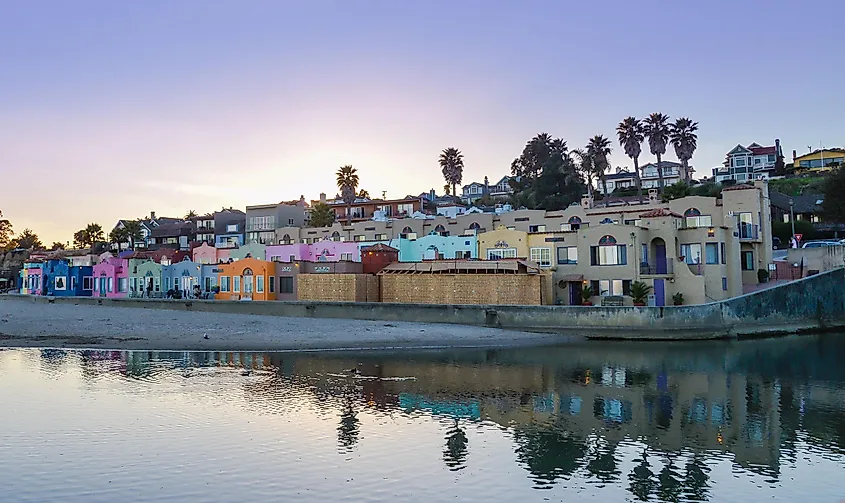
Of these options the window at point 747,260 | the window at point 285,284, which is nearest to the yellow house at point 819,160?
the window at point 747,260

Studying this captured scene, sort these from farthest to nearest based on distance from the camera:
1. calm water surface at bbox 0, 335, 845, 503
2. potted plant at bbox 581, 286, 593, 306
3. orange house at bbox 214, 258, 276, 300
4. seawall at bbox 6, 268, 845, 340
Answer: orange house at bbox 214, 258, 276, 300
potted plant at bbox 581, 286, 593, 306
seawall at bbox 6, 268, 845, 340
calm water surface at bbox 0, 335, 845, 503

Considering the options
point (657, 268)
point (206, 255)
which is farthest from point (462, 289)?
point (206, 255)

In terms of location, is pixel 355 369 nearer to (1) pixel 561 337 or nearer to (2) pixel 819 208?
(1) pixel 561 337

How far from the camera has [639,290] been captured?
54250mm

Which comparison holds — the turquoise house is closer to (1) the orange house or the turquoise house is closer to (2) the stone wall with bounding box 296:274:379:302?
(2) the stone wall with bounding box 296:274:379:302

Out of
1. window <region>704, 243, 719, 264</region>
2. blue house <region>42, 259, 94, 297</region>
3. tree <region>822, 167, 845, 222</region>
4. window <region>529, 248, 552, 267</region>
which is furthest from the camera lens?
blue house <region>42, 259, 94, 297</region>

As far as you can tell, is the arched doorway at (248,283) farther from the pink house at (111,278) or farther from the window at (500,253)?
the window at (500,253)

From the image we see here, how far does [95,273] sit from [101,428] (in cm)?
7888

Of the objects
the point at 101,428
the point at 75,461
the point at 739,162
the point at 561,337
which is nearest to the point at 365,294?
the point at 561,337

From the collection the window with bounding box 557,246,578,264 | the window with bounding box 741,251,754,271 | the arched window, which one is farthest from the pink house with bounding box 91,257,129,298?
the window with bounding box 741,251,754,271

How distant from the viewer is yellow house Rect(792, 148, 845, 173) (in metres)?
134

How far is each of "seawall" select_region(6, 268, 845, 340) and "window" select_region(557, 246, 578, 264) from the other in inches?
323

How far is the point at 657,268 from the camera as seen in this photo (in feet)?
188

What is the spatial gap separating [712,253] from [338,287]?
33.8 metres
